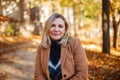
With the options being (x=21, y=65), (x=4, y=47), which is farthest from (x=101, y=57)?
(x=4, y=47)

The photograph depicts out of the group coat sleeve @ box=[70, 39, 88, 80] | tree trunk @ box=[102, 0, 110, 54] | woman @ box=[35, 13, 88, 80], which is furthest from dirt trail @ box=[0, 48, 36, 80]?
coat sleeve @ box=[70, 39, 88, 80]

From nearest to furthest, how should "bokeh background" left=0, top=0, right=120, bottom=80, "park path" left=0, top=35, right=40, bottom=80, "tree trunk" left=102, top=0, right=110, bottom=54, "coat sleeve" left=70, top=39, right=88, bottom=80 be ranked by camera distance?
"coat sleeve" left=70, top=39, right=88, bottom=80 → "park path" left=0, top=35, right=40, bottom=80 → "bokeh background" left=0, top=0, right=120, bottom=80 → "tree trunk" left=102, top=0, right=110, bottom=54

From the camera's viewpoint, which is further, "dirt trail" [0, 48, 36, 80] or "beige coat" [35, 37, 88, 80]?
"dirt trail" [0, 48, 36, 80]

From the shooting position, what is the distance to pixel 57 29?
3.82 m

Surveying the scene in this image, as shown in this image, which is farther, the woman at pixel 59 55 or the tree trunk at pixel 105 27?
the tree trunk at pixel 105 27

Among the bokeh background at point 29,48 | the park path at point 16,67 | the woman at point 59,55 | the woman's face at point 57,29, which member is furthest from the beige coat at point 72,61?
the park path at point 16,67

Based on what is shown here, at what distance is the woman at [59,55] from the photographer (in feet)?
12.3

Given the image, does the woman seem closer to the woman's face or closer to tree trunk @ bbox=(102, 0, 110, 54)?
the woman's face

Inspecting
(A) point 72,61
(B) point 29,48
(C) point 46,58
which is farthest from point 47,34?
(B) point 29,48

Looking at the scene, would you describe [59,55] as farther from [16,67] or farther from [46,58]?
[16,67]

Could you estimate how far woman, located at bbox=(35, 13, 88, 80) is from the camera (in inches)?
147

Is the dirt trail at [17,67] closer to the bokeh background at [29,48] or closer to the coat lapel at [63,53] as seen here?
the bokeh background at [29,48]

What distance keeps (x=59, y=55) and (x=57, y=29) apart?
323mm

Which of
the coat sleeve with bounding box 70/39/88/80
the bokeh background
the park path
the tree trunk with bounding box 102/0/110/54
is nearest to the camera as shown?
the coat sleeve with bounding box 70/39/88/80
